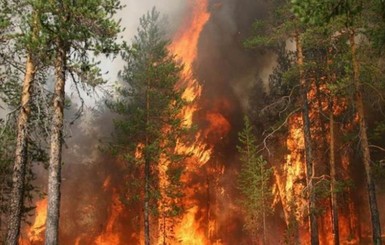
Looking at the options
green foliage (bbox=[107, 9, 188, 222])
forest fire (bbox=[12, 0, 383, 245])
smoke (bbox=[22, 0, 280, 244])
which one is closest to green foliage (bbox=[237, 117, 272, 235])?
forest fire (bbox=[12, 0, 383, 245])

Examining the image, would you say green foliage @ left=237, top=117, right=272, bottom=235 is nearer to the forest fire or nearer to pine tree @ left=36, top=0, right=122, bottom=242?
the forest fire

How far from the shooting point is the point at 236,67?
4178cm

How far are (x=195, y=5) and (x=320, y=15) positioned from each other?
41890mm

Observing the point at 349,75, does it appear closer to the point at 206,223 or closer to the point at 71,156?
the point at 206,223

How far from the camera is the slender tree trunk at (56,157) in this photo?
404 inches

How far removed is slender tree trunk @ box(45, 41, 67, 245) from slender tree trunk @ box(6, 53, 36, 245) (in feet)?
4.87

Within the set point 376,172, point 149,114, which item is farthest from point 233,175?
point 376,172

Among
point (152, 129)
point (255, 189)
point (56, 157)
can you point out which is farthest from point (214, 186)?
point (56, 157)

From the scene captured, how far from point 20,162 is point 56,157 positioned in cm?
194

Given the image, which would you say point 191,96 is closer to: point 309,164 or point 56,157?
point 309,164

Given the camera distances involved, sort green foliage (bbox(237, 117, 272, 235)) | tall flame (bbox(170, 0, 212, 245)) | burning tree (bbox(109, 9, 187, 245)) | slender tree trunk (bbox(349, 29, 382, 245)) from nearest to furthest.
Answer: slender tree trunk (bbox(349, 29, 382, 245)) < burning tree (bbox(109, 9, 187, 245)) < green foliage (bbox(237, 117, 272, 235)) < tall flame (bbox(170, 0, 212, 245))

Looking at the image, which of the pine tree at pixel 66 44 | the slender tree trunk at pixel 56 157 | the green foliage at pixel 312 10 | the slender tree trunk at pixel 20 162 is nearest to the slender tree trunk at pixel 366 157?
the green foliage at pixel 312 10

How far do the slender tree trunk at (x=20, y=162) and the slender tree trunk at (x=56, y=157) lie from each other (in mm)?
1485

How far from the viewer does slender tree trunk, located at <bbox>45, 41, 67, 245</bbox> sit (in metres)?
10.2
